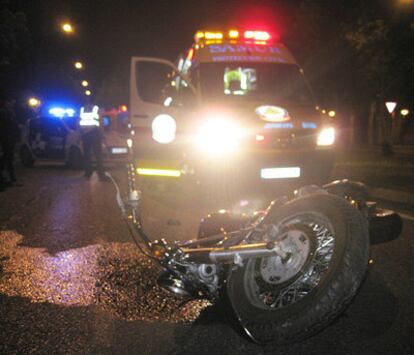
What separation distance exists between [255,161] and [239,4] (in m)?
16.9

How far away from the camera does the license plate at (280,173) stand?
770 cm

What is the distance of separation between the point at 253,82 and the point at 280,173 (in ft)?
5.29

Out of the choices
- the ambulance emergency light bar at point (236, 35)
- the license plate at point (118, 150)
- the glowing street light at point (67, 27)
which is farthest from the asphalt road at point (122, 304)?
the glowing street light at point (67, 27)

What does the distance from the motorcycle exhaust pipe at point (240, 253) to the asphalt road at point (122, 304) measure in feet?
1.64

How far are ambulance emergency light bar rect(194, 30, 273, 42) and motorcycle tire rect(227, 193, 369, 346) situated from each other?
6.18 m

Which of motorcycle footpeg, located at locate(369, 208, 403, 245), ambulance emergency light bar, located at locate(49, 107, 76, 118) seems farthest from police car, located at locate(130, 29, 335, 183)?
ambulance emergency light bar, located at locate(49, 107, 76, 118)

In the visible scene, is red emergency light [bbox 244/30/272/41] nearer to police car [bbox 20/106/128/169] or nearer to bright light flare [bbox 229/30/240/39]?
bright light flare [bbox 229/30/240/39]

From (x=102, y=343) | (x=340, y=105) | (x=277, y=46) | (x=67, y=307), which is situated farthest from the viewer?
(x=340, y=105)

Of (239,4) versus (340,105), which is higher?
(239,4)

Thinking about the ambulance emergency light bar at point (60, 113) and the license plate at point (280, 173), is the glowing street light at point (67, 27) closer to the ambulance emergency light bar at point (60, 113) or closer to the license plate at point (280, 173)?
the ambulance emergency light bar at point (60, 113)

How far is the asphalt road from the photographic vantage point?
123 inches

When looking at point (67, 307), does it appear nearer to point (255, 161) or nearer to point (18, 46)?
point (255, 161)

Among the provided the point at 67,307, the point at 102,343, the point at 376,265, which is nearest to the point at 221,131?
the point at 376,265

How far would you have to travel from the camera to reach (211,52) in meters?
8.44
